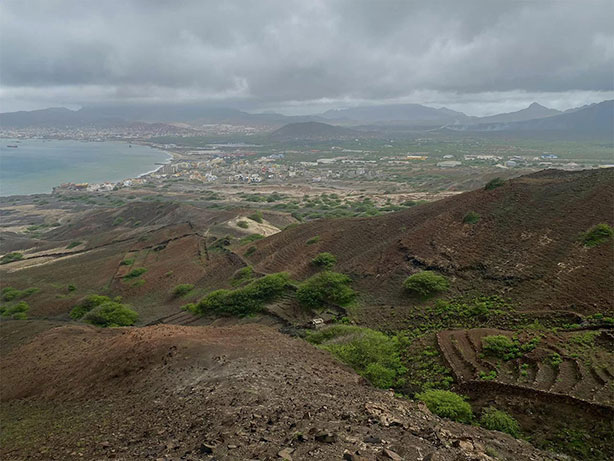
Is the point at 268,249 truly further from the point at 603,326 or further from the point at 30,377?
the point at 603,326

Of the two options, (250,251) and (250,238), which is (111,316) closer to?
(250,251)

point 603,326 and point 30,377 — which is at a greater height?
point 603,326

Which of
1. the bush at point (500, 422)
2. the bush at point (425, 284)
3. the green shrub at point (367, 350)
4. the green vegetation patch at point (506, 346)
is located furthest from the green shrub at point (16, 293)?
the bush at point (500, 422)

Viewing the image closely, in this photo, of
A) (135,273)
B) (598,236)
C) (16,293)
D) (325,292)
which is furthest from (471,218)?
Answer: (16,293)

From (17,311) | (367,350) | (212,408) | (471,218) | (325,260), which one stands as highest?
(471,218)

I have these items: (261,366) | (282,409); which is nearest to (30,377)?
(261,366)

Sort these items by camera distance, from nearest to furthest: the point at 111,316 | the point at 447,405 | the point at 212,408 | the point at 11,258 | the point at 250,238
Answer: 1. the point at 212,408
2. the point at 447,405
3. the point at 111,316
4. the point at 250,238
5. the point at 11,258

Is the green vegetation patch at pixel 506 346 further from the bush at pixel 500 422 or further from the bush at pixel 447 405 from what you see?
the bush at pixel 500 422

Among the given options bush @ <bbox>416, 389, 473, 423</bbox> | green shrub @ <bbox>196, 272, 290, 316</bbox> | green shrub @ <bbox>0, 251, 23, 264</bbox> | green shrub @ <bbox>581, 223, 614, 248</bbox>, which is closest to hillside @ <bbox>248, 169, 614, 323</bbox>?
green shrub @ <bbox>581, 223, 614, 248</bbox>
